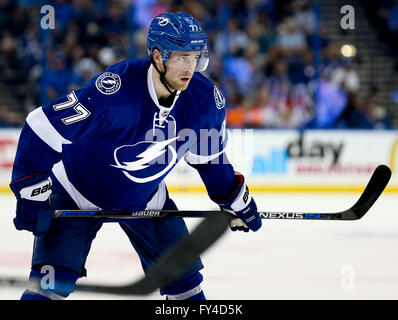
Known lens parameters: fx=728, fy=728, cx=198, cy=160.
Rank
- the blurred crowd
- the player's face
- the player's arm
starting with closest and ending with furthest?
the player's arm, the player's face, the blurred crowd

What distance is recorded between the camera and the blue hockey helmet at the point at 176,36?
108 inches

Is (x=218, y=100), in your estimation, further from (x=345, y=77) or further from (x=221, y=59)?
(x=345, y=77)

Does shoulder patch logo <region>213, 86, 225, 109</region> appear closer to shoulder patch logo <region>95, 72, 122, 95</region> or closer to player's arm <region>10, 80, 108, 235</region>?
shoulder patch logo <region>95, 72, 122, 95</region>

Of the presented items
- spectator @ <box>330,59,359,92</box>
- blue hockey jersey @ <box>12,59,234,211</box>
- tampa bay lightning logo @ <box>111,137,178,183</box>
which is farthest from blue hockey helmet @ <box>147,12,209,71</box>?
spectator @ <box>330,59,359,92</box>

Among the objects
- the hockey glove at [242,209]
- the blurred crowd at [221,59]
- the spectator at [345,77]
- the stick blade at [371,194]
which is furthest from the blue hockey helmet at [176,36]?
the spectator at [345,77]

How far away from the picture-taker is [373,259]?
186 inches

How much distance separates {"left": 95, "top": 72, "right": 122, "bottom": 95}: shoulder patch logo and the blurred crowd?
5199 mm

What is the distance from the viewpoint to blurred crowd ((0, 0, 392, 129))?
7.97 meters

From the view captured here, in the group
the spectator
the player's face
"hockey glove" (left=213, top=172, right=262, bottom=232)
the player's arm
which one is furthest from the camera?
the spectator

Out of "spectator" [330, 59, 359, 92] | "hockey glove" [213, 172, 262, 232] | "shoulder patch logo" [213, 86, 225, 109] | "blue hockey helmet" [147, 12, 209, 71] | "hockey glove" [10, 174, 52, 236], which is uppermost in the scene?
"blue hockey helmet" [147, 12, 209, 71]
